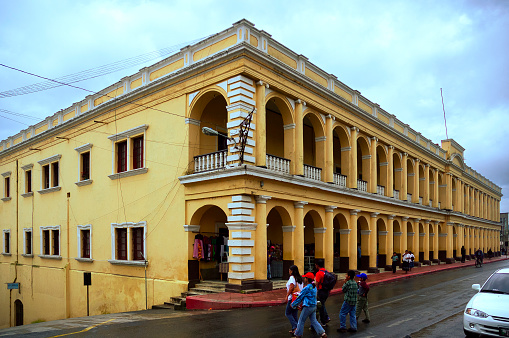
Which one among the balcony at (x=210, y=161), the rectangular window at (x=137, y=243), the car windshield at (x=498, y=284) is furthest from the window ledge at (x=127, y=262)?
the car windshield at (x=498, y=284)

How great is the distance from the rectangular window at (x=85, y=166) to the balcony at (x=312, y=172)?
12.0m

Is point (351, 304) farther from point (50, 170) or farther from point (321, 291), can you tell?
point (50, 170)

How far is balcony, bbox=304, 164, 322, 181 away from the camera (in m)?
20.5

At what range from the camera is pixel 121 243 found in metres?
22.1

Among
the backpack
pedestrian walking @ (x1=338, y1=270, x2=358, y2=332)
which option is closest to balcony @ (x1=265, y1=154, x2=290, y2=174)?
the backpack

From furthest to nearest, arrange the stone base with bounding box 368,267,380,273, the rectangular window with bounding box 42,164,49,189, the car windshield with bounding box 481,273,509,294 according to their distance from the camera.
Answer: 1. the rectangular window with bounding box 42,164,49,189
2. the stone base with bounding box 368,267,380,273
3. the car windshield with bounding box 481,273,509,294

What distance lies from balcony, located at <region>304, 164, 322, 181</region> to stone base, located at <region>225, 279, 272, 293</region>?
547 cm

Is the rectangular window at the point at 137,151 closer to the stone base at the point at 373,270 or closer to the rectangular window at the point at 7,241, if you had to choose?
the stone base at the point at 373,270

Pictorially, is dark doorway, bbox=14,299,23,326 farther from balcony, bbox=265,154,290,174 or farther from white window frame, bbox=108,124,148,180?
balcony, bbox=265,154,290,174

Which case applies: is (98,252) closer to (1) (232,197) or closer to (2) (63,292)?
(2) (63,292)

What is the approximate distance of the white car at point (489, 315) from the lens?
27.9 ft

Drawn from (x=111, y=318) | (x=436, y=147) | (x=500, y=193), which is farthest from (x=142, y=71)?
(x=500, y=193)

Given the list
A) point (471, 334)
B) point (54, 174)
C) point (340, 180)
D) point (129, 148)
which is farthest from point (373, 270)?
point (54, 174)

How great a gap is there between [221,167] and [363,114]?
36.4 ft
